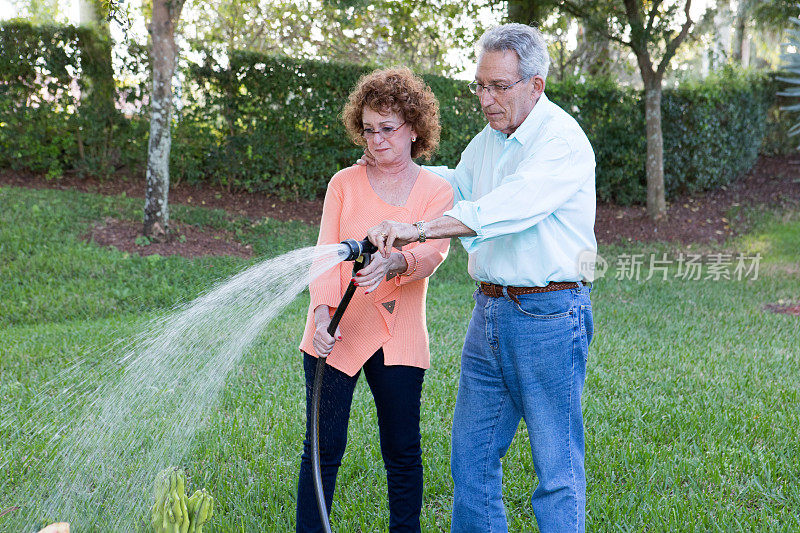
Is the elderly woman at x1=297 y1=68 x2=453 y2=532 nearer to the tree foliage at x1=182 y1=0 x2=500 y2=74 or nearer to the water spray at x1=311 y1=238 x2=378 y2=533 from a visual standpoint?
the water spray at x1=311 y1=238 x2=378 y2=533

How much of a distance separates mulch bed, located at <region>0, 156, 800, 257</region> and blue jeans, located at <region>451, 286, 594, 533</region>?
6.71 metres

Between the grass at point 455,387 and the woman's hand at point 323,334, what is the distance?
1.16 meters

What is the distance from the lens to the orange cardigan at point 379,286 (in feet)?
8.73

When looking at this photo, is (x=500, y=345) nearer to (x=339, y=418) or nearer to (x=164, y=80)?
(x=339, y=418)

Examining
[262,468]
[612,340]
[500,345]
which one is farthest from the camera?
[612,340]

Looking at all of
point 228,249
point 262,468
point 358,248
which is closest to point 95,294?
point 228,249

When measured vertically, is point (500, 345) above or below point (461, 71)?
below

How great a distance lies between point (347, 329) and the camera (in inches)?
106

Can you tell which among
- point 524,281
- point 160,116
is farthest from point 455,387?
point 160,116

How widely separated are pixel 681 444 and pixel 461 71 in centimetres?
1130

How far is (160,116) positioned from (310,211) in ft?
11.0

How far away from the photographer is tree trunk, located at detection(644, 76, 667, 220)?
12.2m
